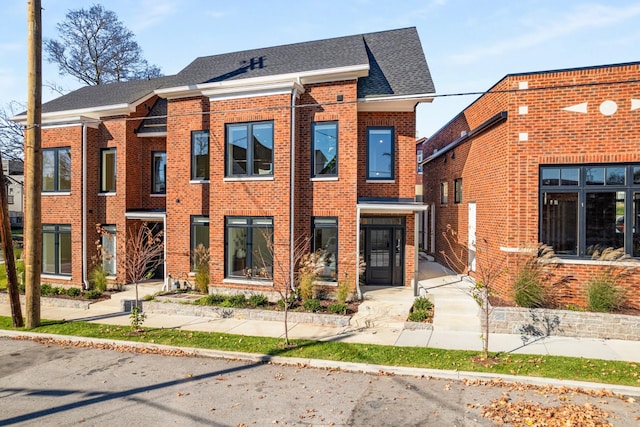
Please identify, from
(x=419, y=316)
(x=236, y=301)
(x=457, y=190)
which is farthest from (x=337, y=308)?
(x=457, y=190)

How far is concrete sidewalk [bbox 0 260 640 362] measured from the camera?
826 cm

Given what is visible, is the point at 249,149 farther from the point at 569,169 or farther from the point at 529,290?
the point at 569,169

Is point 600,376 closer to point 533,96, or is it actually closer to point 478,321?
point 478,321

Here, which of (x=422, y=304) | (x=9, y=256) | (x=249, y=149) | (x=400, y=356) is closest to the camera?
(x=400, y=356)

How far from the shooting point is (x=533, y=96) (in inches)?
396

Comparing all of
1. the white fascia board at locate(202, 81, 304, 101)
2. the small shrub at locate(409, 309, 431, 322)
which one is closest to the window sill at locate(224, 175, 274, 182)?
the white fascia board at locate(202, 81, 304, 101)

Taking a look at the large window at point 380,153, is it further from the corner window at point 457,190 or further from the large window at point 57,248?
the large window at point 57,248

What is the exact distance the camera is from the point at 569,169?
32.8ft

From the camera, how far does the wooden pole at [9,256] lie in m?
10.4

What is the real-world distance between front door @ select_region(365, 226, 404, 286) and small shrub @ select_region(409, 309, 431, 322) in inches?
124

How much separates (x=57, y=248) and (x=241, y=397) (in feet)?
42.0

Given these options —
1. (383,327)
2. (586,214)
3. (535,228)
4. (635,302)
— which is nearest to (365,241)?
(383,327)

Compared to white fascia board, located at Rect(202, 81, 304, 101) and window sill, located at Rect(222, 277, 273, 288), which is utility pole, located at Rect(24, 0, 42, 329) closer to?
white fascia board, located at Rect(202, 81, 304, 101)

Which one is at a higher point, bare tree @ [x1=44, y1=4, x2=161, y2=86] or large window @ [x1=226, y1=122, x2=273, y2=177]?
bare tree @ [x1=44, y1=4, x2=161, y2=86]
